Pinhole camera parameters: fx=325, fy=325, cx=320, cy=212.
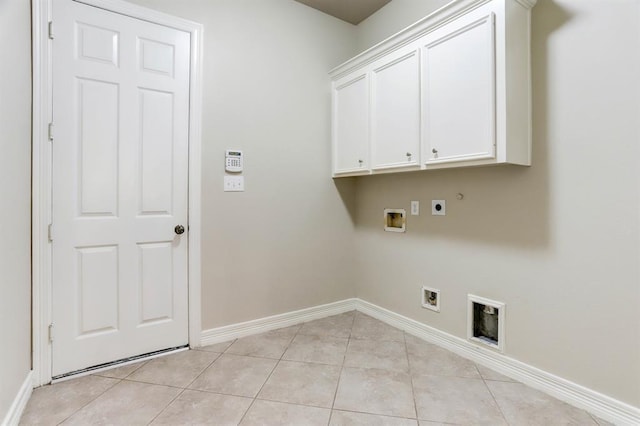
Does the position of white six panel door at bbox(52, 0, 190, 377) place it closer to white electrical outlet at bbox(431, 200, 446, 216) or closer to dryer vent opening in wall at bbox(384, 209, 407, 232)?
dryer vent opening in wall at bbox(384, 209, 407, 232)

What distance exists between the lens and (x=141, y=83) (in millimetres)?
2145

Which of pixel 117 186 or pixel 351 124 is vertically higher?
pixel 351 124

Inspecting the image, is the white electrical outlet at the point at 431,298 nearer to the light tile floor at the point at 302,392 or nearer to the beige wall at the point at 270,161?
the light tile floor at the point at 302,392

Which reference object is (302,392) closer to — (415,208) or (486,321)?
(486,321)

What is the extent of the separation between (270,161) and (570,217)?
2036 mm

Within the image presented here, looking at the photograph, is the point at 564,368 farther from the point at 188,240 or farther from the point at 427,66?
the point at 188,240

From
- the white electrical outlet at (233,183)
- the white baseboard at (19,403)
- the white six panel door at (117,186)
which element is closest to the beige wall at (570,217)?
the white electrical outlet at (233,183)

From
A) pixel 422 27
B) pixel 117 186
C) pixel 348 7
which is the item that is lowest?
pixel 117 186

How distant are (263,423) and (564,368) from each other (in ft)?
5.32

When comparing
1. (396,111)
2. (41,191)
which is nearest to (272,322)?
(41,191)

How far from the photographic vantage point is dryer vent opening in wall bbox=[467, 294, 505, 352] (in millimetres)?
2047

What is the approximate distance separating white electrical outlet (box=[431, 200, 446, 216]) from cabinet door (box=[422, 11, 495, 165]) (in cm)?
41

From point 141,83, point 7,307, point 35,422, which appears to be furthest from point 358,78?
point 35,422

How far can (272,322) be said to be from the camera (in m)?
2.72
